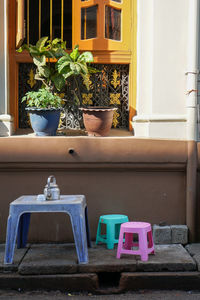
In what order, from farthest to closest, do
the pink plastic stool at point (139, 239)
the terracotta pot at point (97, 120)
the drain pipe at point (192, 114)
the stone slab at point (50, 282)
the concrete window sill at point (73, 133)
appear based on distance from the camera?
the concrete window sill at point (73, 133) < the terracotta pot at point (97, 120) < the drain pipe at point (192, 114) < the pink plastic stool at point (139, 239) < the stone slab at point (50, 282)

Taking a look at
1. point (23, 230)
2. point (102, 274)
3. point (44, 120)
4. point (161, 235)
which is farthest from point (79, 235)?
point (44, 120)

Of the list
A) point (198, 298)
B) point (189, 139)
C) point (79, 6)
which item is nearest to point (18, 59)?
point (79, 6)

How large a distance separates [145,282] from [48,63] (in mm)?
3319

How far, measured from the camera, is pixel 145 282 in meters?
5.45

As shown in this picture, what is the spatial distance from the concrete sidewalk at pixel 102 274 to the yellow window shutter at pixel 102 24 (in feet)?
9.97

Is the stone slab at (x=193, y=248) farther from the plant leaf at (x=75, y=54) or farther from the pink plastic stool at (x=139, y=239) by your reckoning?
the plant leaf at (x=75, y=54)

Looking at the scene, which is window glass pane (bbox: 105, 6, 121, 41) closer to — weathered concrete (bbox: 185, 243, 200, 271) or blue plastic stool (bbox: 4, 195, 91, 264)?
blue plastic stool (bbox: 4, 195, 91, 264)

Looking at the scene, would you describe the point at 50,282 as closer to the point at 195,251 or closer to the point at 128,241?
the point at 128,241

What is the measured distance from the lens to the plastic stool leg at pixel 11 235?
5.63 m

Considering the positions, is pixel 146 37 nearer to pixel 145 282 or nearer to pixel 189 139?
pixel 189 139

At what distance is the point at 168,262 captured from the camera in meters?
5.63

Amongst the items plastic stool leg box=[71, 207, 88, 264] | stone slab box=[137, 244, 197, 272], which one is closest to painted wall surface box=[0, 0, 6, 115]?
Answer: plastic stool leg box=[71, 207, 88, 264]

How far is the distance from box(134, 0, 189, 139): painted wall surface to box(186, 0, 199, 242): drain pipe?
3.5 inches

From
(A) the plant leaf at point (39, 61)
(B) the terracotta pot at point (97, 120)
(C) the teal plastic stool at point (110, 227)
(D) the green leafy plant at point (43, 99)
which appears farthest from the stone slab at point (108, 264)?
(A) the plant leaf at point (39, 61)
